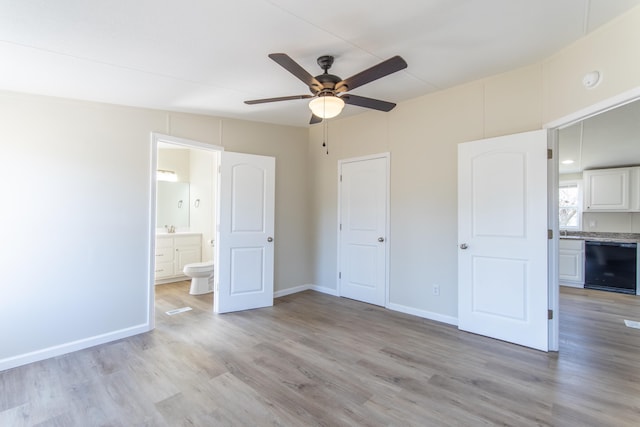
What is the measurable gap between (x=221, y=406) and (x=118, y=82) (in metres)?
2.79

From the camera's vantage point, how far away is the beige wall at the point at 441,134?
235 centimetres

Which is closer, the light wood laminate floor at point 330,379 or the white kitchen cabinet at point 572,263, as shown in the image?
the light wood laminate floor at point 330,379

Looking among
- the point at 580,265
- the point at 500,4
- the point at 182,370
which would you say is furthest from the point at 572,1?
the point at 580,265

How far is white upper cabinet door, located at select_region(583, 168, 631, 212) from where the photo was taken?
5.21m

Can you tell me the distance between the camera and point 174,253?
→ 5.42 m

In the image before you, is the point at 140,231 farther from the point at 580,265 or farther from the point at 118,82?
the point at 580,265

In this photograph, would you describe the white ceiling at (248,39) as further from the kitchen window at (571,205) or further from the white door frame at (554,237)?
the kitchen window at (571,205)

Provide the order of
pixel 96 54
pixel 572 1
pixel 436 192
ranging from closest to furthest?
1. pixel 572 1
2. pixel 96 54
3. pixel 436 192

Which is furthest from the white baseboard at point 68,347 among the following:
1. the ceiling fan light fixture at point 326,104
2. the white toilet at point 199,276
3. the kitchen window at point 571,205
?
the kitchen window at point 571,205

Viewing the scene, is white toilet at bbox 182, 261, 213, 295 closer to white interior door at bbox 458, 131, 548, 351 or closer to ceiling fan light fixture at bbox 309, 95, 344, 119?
ceiling fan light fixture at bbox 309, 95, 344, 119

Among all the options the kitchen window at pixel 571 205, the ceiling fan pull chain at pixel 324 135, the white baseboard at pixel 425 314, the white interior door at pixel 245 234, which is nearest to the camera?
the white baseboard at pixel 425 314

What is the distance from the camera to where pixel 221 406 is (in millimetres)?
1996

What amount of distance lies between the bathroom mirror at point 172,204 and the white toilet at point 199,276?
1.54 meters

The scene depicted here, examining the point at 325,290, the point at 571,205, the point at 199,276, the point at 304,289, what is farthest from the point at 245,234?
the point at 571,205
